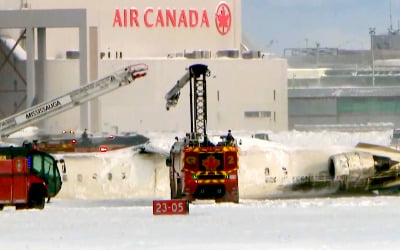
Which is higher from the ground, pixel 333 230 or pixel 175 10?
pixel 175 10

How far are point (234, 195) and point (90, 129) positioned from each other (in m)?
37.0

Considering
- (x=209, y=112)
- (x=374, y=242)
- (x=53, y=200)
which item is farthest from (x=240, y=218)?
(x=209, y=112)

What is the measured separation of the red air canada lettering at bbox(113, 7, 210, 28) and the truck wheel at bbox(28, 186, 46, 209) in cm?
4966

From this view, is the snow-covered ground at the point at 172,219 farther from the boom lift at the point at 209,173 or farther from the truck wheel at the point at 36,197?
the truck wheel at the point at 36,197

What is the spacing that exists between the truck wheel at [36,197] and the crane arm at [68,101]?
2692 centimetres

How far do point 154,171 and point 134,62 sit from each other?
34518 millimetres

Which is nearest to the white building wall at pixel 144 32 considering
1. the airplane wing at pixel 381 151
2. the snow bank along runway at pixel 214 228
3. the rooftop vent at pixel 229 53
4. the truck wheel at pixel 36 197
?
the rooftop vent at pixel 229 53

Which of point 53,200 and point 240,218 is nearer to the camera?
point 240,218

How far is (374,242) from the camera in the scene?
26266mm

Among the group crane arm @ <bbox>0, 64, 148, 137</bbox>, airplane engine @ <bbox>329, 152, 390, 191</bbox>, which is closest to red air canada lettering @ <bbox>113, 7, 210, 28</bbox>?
crane arm @ <bbox>0, 64, 148, 137</bbox>

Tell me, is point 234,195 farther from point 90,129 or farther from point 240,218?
point 90,129

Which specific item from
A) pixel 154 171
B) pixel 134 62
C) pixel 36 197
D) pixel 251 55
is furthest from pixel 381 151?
pixel 251 55

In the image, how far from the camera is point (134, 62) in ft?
282

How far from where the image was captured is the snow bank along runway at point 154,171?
5112cm
